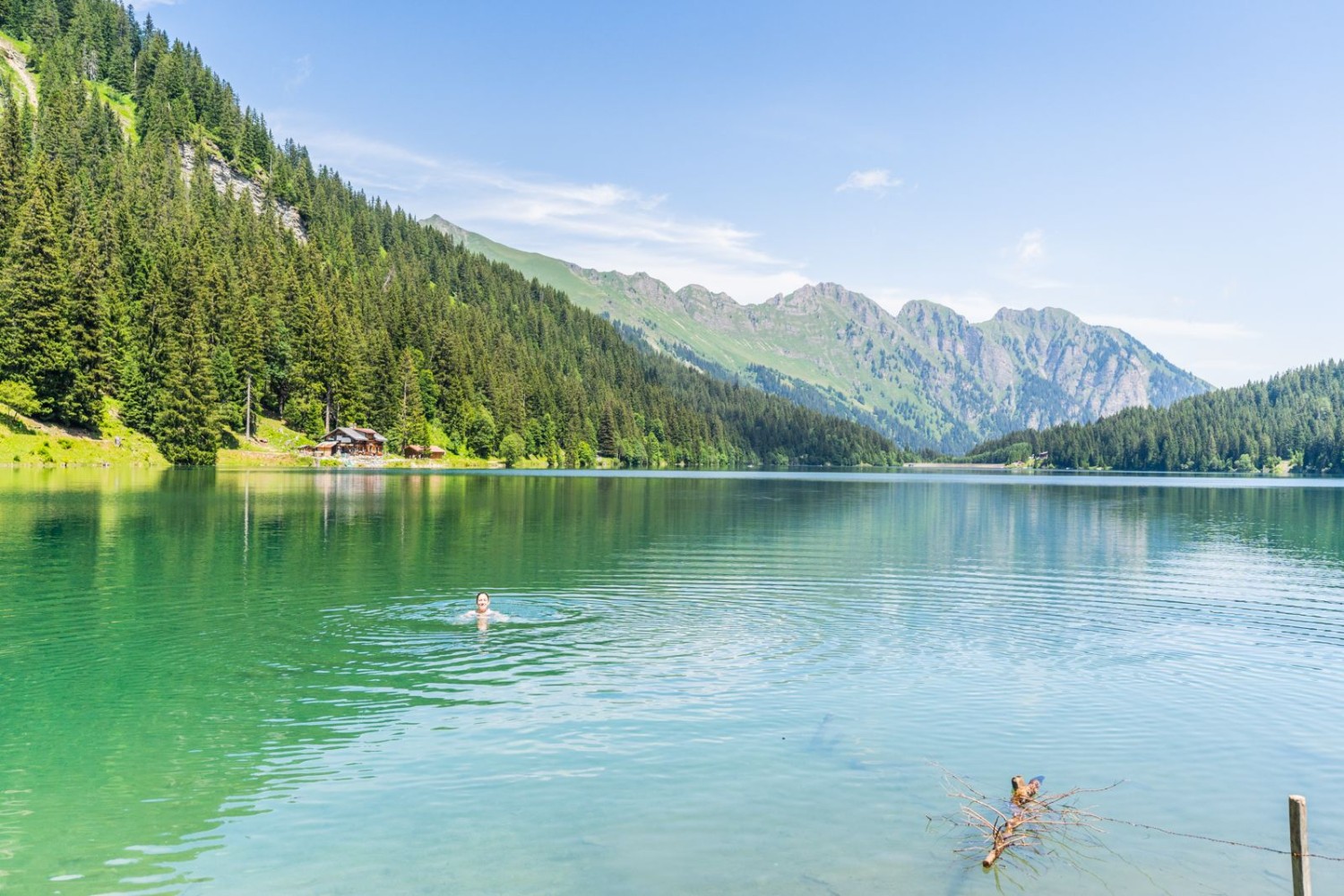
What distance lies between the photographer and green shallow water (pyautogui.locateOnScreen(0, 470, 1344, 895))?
46.7ft

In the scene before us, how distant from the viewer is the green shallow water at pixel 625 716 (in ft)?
46.7

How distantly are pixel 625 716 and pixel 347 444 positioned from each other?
16182 cm

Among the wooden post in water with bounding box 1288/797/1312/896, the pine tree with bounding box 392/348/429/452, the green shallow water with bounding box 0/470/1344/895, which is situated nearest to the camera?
the wooden post in water with bounding box 1288/797/1312/896

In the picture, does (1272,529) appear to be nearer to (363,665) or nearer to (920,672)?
(920,672)

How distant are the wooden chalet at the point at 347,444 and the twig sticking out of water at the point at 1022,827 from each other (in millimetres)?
166675

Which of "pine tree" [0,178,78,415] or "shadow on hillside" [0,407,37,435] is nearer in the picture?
"shadow on hillside" [0,407,37,435]

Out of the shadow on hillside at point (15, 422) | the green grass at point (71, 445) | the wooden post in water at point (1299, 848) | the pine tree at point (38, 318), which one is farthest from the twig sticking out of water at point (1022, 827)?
the pine tree at point (38, 318)

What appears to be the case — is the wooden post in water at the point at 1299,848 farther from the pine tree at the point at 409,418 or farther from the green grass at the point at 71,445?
the pine tree at the point at 409,418

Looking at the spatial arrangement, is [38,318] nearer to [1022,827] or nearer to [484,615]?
[484,615]

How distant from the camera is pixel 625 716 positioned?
2166 centimetres

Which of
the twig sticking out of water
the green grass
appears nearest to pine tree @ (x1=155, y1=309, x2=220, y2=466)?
the green grass

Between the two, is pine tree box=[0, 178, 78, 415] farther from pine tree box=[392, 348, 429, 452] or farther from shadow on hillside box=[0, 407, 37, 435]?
pine tree box=[392, 348, 429, 452]

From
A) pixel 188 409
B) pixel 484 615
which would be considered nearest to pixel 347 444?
pixel 188 409

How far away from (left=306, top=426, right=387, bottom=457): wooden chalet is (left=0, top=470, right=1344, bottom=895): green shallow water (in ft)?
389
